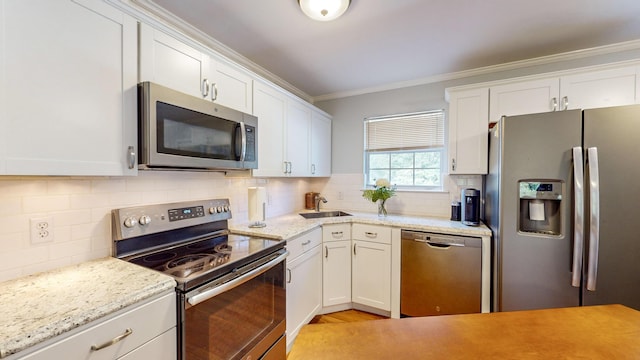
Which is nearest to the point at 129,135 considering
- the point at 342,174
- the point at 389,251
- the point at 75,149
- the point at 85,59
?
the point at 75,149

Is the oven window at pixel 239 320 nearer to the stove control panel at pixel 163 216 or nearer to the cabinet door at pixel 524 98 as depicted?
the stove control panel at pixel 163 216

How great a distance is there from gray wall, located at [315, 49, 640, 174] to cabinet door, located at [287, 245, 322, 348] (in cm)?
140

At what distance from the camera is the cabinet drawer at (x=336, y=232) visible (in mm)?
2375

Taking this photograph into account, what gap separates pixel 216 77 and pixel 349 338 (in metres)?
1.69

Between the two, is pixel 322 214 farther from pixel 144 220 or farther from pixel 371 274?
pixel 144 220

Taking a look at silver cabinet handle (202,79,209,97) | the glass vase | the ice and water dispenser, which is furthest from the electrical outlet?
the ice and water dispenser

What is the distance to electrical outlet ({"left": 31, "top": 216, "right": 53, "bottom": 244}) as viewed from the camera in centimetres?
114

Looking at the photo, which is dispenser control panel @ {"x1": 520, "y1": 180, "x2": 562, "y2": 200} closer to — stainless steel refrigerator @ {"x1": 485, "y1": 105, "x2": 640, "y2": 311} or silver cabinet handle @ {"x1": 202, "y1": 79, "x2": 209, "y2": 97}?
stainless steel refrigerator @ {"x1": 485, "y1": 105, "x2": 640, "y2": 311}

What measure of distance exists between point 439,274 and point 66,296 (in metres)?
2.31

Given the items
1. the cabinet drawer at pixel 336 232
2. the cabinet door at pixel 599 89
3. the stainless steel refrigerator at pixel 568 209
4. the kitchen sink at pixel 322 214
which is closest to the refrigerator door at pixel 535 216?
the stainless steel refrigerator at pixel 568 209

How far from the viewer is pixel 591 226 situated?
1.49 metres

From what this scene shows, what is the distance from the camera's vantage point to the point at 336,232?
2.43m

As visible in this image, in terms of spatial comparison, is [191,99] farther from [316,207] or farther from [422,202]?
[422,202]

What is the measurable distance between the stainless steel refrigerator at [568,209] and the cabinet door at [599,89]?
21.8 inches
